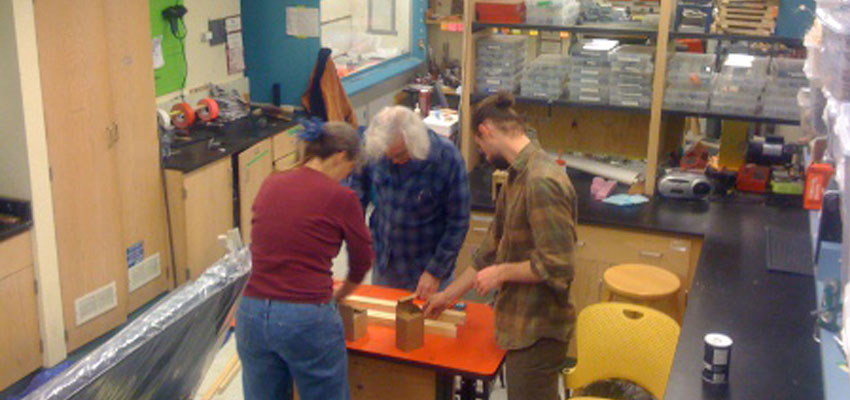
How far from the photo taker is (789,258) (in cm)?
407

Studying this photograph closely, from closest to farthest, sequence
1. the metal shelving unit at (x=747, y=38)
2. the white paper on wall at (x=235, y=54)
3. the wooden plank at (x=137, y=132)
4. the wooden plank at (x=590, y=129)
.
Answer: the metal shelving unit at (x=747, y=38), the wooden plank at (x=137, y=132), the wooden plank at (x=590, y=129), the white paper on wall at (x=235, y=54)

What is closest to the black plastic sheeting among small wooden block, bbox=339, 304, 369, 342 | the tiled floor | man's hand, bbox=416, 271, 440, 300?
small wooden block, bbox=339, 304, 369, 342

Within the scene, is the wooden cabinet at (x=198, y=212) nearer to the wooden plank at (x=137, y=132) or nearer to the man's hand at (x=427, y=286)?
the wooden plank at (x=137, y=132)

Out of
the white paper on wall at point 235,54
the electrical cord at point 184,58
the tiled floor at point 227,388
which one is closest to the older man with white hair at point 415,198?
the tiled floor at point 227,388

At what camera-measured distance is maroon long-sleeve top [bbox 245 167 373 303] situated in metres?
2.83

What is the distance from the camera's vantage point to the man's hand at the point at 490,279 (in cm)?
302

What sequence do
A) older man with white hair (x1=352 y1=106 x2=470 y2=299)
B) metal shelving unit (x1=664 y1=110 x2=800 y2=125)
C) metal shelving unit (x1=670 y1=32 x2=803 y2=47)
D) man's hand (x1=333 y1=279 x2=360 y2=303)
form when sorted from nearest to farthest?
1. man's hand (x1=333 y1=279 x2=360 y2=303)
2. older man with white hair (x1=352 y1=106 x2=470 y2=299)
3. metal shelving unit (x1=670 y1=32 x2=803 y2=47)
4. metal shelving unit (x1=664 y1=110 x2=800 y2=125)

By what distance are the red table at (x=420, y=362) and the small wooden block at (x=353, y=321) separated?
0.09 feet

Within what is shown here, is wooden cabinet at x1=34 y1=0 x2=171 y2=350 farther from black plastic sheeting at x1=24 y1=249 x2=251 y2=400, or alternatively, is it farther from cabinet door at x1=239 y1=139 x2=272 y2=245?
black plastic sheeting at x1=24 y1=249 x2=251 y2=400

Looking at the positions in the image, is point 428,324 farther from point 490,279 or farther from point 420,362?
point 490,279

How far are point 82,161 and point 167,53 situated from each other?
139cm

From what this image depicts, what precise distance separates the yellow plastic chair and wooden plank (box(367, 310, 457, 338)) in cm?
50

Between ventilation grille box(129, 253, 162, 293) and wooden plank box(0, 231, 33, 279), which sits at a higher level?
wooden plank box(0, 231, 33, 279)

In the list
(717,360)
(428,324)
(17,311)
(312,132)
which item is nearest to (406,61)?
(17,311)
